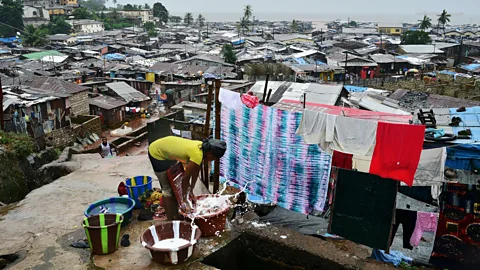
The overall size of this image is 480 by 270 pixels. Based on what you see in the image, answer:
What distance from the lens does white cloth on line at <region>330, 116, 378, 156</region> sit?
5.52 metres

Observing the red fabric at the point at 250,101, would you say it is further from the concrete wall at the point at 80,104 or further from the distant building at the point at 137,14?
the distant building at the point at 137,14

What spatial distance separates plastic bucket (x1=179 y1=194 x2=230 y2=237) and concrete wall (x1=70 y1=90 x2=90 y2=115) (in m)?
16.4

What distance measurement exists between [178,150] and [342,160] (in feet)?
8.51

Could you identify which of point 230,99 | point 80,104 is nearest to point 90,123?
point 80,104

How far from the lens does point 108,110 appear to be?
20672mm

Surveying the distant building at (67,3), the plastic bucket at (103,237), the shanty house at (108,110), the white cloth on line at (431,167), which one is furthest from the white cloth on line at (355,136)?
the distant building at (67,3)

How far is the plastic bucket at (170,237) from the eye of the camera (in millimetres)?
4879

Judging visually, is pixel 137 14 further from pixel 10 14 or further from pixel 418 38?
pixel 418 38

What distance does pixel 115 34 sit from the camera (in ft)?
216

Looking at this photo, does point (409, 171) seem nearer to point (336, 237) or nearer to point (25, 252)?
point (336, 237)

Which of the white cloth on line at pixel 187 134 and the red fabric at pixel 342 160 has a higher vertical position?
the red fabric at pixel 342 160

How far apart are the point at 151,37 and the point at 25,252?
66391 millimetres

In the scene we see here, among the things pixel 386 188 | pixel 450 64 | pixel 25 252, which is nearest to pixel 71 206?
pixel 25 252

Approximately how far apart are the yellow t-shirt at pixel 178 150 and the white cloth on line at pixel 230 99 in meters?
1.62
